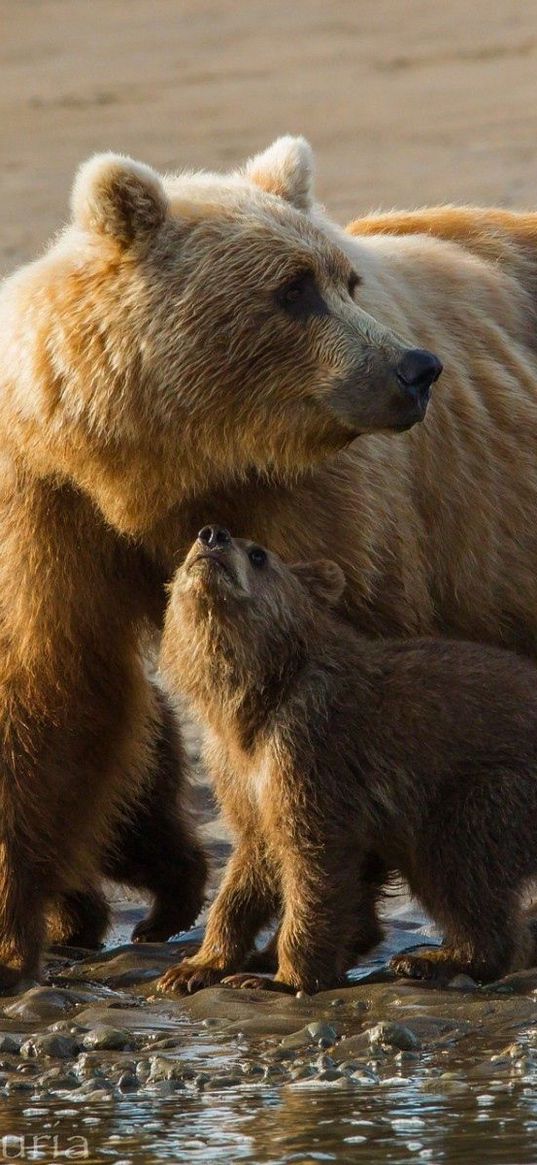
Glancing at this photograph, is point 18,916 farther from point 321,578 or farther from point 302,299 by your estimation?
point 302,299

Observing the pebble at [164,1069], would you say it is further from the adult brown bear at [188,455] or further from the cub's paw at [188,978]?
the adult brown bear at [188,455]

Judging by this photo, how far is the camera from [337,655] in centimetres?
627

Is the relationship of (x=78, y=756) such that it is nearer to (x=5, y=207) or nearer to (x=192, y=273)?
(x=192, y=273)

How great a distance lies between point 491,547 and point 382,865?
1.05 metres

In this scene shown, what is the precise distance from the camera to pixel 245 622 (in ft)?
20.4

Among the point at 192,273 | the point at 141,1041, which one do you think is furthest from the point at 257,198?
the point at 141,1041

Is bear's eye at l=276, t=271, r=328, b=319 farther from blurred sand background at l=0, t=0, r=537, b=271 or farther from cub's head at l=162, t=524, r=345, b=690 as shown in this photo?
blurred sand background at l=0, t=0, r=537, b=271

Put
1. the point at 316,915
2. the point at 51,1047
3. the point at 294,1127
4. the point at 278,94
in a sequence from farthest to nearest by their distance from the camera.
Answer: the point at 278,94, the point at 316,915, the point at 51,1047, the point at 294,1127

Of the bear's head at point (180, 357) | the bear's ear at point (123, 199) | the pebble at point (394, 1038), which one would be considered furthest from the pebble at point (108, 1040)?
the bear's ear at point (123, 199)

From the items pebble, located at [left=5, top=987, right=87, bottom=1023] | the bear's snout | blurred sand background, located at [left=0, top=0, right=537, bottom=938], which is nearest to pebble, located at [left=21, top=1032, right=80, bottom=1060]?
pebble, located at [left=5, top=987, right=87, bottom=1023]

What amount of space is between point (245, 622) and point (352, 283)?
3.25 feet

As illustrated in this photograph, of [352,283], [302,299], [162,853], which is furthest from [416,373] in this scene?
[162,853]

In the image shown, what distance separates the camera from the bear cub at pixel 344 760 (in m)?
6.06

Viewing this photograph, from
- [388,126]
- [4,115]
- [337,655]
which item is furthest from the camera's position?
[4,115]
